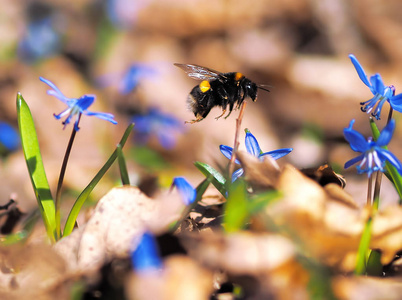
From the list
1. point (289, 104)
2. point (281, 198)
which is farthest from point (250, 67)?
point (281, 198)

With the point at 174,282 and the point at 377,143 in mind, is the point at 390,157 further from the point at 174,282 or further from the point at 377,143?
the point at 174,282

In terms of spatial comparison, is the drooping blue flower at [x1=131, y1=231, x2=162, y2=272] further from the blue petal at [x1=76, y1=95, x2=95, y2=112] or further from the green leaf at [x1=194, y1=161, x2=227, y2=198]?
the blue petal at [x1=76, y1=95, x2=95, y2=112]

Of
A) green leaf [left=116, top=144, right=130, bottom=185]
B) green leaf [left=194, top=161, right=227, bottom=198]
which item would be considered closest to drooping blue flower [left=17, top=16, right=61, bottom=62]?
green leaf [left=116, top=144, right=130, bottom=185]

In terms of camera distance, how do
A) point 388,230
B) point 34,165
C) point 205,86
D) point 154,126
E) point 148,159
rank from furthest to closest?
point 154,126
point 148,159
point 205,86
point 34,165
point 388,230

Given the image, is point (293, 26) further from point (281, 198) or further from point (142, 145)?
point (281, 198)

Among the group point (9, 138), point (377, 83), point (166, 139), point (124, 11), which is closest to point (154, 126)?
point (166, 139)

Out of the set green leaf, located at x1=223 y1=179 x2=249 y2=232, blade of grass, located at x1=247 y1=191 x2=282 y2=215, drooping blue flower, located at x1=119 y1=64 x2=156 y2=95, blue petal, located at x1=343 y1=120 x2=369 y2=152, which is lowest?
drooping blue flower, located at x1=119 y1=64 x2=156 y2=95
